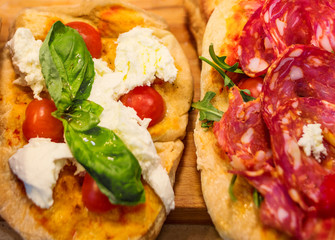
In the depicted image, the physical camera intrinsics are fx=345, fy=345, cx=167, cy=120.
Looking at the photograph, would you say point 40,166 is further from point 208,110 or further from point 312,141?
point 312,141

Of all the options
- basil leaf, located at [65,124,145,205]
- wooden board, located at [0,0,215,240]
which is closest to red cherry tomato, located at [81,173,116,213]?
basil leaf, located at [65,124,145,205]

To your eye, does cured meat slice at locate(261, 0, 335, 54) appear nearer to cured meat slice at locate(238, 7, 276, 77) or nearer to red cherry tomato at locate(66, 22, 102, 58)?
cured meat slice at locate(238, 7, 276, 77)

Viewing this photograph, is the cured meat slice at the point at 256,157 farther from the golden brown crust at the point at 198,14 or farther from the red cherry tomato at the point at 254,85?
the golden brown crust at the point at 198,14

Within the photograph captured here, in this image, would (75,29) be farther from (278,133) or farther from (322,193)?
(322,193)

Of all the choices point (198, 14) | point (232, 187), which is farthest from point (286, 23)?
point (232, 187)

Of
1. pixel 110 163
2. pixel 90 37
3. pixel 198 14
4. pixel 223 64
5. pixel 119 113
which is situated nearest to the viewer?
pixel 110 163
